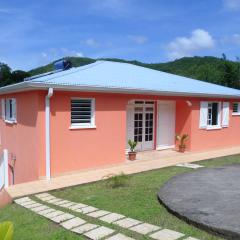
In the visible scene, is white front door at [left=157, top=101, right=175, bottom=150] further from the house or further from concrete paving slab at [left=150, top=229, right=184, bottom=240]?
concrete paving slab at [left=150, top=229, right=184, bottom=240]

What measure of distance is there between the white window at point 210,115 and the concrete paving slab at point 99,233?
36.7 ft

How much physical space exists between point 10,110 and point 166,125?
7486 mm

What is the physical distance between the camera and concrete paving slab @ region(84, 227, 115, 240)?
5281 mm

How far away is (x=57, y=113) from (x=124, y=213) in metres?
→ 5.17

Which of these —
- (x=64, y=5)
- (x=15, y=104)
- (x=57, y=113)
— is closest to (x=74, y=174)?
Result: (x=57, y=113)

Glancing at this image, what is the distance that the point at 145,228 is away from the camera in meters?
5.59

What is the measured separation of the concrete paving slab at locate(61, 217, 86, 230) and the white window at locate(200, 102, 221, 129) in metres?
10.9

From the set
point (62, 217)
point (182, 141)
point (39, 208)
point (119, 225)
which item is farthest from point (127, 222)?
point (182, 141)

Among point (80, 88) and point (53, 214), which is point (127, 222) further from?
point (80, 88)

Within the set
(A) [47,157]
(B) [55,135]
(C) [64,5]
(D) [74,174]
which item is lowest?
(D) [74,174]

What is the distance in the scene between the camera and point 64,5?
592 inches

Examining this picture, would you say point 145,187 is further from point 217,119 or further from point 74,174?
point 217,119

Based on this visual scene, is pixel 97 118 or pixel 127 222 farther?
pixel 97 118

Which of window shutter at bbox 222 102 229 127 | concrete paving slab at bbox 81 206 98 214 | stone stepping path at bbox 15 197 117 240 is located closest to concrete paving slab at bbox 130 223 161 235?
stone stepping path at bbox 15 197 117 240
